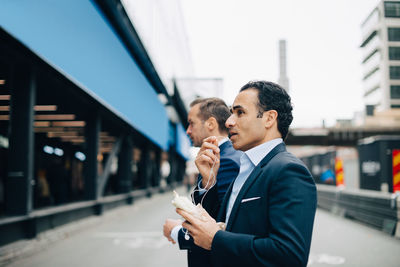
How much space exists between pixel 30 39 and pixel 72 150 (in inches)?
743

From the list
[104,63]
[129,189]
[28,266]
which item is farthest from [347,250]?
[129,189]

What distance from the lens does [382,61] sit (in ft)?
36.2

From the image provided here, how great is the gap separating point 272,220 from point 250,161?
16.7 inches

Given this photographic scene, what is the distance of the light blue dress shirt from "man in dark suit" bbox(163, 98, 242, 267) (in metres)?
0.28

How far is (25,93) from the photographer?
7680 millimetres

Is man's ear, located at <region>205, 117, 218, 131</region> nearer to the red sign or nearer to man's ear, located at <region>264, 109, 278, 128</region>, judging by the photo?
man's ear, located at <region>264, 109, 278, 128</region>

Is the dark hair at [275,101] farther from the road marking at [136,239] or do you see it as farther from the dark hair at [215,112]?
the road marking at [136,239]

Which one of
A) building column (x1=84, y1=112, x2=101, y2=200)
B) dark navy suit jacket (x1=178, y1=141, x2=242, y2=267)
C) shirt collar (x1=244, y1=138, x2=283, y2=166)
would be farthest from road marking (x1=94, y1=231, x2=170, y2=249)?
shirt collar (x1=244, y1=138, x2=283, y2=166)

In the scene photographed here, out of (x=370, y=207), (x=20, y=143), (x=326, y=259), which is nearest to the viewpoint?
(x=326, y=259)

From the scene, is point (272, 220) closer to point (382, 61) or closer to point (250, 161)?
point (250, 161)

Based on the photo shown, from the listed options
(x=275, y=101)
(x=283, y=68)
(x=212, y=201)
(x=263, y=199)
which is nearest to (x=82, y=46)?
(x=283, y=68)

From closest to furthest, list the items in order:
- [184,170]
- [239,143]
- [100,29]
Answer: [239,143]
[100,29]
[184,170]

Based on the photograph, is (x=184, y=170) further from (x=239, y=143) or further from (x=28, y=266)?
(x=239, y=143)

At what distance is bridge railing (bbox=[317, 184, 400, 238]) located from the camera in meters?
8.91
